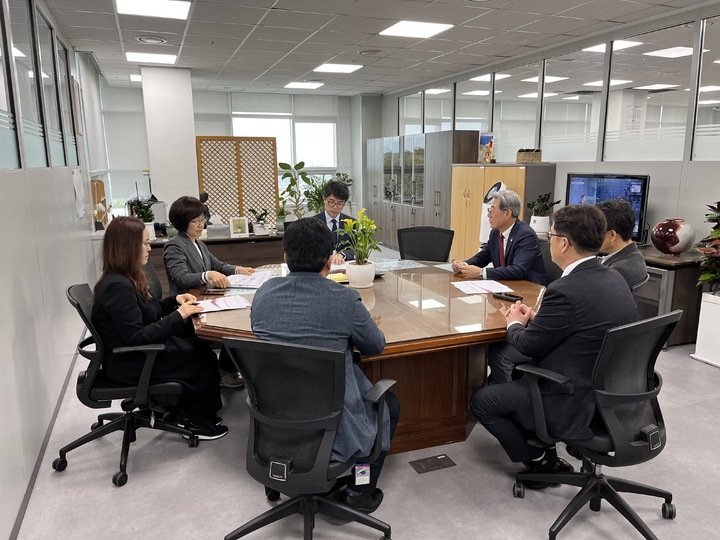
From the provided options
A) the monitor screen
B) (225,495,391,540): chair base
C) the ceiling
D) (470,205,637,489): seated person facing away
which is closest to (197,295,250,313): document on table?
(225,495,391,540): chair base

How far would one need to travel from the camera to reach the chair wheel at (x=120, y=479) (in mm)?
2361

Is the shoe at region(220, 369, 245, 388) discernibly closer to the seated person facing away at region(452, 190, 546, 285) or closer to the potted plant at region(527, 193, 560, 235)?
the seated person facing away at region(452, 190, 546, 285)

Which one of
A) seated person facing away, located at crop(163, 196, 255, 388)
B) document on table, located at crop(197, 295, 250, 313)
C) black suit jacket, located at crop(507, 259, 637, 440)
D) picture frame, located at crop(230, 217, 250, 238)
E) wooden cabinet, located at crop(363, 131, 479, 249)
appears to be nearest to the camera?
black suit jacket, located at crop(507, 259, 637, 440)

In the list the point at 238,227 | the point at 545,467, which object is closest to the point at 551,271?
the point at 545,467

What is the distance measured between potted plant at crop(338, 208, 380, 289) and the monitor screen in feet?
9.51

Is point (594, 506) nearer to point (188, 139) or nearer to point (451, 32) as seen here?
point (451, 32)

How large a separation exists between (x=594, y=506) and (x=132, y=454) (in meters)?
2.21

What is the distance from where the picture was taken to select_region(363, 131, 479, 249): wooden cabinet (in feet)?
24.5

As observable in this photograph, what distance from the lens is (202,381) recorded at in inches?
104

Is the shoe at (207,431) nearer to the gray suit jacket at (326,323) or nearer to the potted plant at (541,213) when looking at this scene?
the gray suit jacket at (326,323)

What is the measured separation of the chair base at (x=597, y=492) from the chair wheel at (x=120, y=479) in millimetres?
1819

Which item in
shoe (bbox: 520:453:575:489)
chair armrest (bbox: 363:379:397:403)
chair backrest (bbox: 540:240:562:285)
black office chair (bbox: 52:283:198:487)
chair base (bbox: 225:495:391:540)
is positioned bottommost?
shoe (bbox: 520:453:575:489)

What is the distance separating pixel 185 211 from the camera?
3125 millimetres

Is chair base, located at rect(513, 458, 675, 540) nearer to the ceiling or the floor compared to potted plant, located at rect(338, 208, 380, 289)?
nearer to the floor
